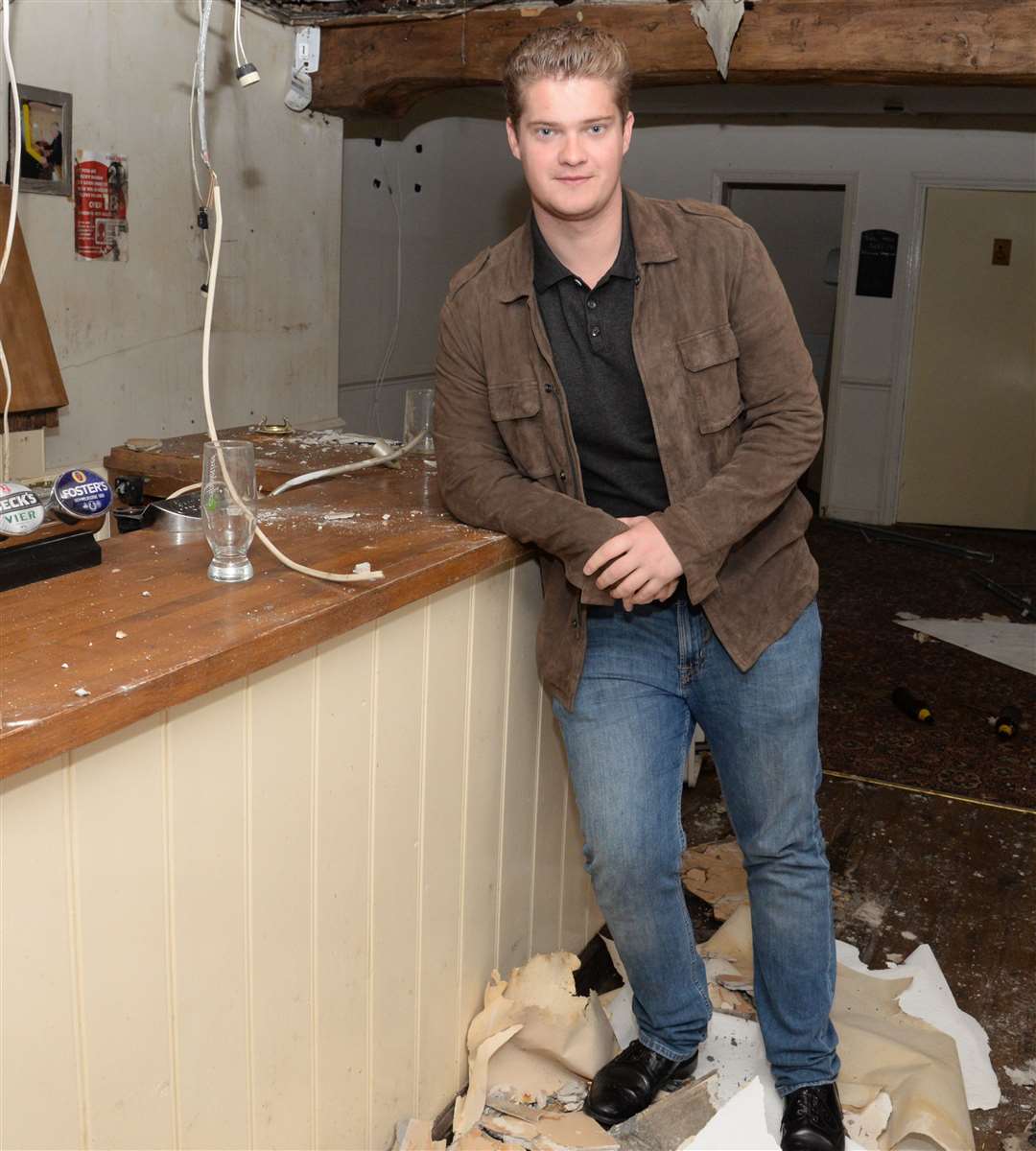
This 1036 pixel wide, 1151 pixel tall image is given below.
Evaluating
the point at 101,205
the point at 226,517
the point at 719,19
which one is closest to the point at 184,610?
the point at 226,517

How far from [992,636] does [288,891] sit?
4.06m

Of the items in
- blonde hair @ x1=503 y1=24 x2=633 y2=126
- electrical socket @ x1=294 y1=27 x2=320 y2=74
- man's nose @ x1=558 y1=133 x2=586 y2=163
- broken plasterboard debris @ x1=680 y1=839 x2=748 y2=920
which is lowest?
broken plasterboard debris @ x1=680 y1=839 x2=748 y2=920

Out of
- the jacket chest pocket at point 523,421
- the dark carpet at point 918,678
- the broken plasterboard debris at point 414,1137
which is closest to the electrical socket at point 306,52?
the dark carpet at point 918,678

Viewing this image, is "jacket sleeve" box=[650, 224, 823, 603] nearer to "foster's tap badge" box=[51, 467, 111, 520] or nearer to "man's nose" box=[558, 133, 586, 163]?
"man's nose" box=[558, 133, 586, 163]

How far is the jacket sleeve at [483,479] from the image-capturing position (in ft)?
5.57

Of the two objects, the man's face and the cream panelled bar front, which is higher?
the man's face

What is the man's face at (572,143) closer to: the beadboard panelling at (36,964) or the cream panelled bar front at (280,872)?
the cream panelled bar front at (280,872)

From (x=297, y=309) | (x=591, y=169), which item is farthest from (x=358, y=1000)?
(x=297, y=309)

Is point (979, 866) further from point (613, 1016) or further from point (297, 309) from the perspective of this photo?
point (297, 309)

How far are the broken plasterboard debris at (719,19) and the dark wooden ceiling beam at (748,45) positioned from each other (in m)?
0.03

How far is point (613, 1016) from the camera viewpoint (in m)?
2.14

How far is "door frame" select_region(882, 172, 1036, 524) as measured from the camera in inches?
268

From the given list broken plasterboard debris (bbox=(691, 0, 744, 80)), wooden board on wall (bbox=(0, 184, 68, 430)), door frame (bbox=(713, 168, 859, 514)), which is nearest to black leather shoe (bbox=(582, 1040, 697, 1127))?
wooden board on wall (bbox=(0, 184, 68, 430))

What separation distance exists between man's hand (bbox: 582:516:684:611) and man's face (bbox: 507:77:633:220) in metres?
0.45
